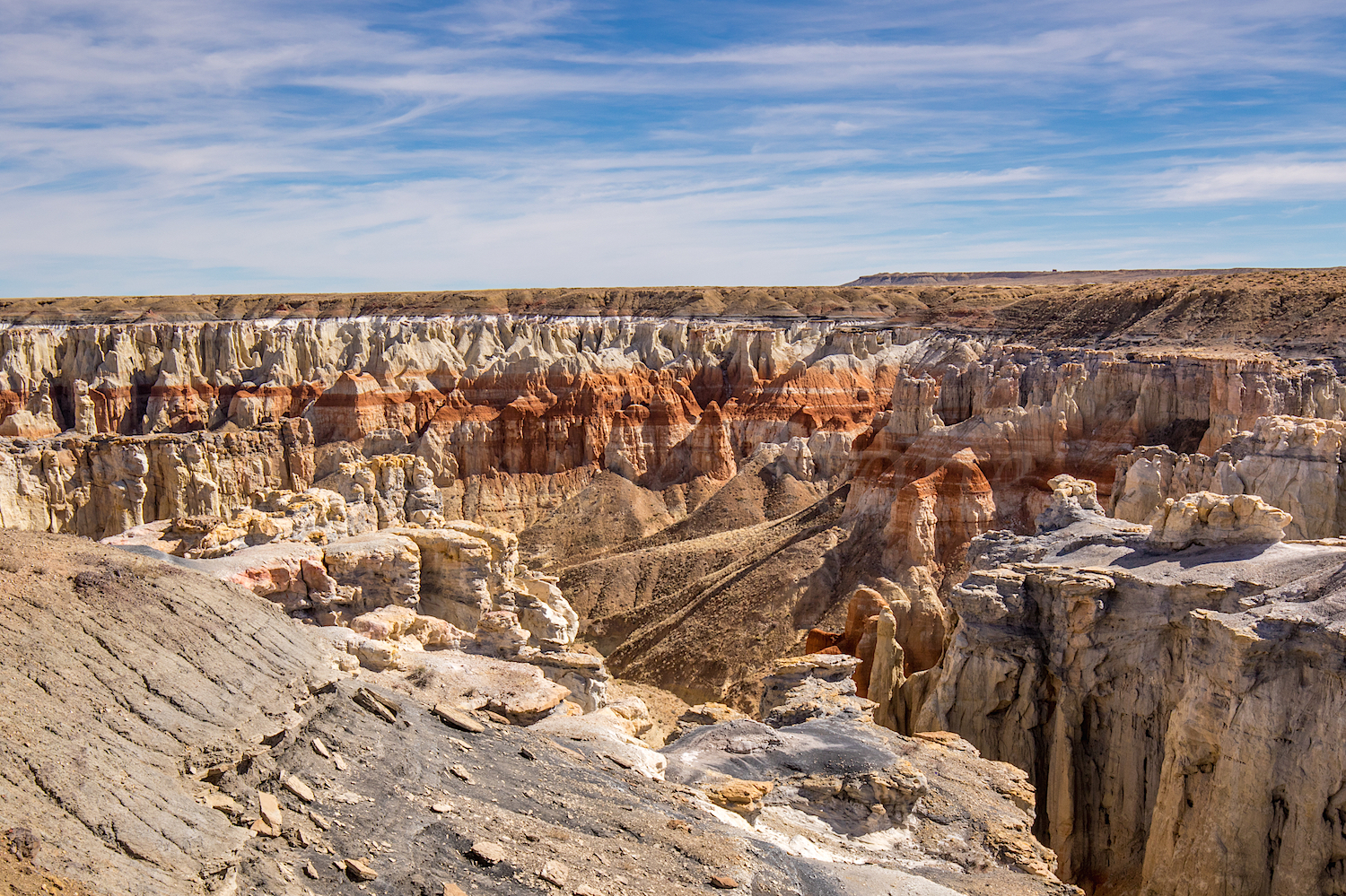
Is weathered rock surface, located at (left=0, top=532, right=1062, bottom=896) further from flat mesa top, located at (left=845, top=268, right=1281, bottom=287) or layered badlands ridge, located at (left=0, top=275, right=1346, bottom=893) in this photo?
flat mesa top, located at (left=845, top=268, right=1281, bottom=287)

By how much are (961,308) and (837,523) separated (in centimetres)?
7259

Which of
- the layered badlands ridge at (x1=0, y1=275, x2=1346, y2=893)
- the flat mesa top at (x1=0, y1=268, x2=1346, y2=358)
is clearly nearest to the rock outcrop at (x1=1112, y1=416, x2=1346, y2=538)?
the layered badlands ridge at (x1=0, y1=275, x2=1346, y2=893)

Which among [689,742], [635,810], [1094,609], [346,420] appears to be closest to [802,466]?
[346,420]

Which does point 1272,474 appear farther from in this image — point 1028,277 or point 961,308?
point 1028,277

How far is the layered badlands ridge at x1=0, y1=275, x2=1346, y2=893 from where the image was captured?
588 inches

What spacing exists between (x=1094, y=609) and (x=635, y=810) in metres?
9.57

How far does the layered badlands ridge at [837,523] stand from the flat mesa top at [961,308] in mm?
4128

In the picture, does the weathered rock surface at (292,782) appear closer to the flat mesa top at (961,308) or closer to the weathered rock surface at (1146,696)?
the weathered rock surface at (1146,696)

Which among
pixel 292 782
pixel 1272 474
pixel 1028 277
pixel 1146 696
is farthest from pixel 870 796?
pixel 1028 277

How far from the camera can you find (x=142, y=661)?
10031 millimetres

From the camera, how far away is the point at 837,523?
3459 centimetres

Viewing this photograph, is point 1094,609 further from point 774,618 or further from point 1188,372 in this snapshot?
point 1188,372

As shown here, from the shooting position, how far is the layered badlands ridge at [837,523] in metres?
14.9

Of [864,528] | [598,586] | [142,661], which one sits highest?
[142,661]
